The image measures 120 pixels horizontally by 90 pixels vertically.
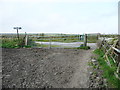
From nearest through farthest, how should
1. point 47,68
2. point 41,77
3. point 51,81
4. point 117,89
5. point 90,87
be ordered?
point 117,89 < point 90,87 < point 51,81 < point 41,77 < point 47,68

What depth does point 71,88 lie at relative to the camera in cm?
494

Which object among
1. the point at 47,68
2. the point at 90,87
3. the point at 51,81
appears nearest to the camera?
the point at 90,87

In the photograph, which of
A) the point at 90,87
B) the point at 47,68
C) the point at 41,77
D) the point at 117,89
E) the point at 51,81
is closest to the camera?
the point at 117,89

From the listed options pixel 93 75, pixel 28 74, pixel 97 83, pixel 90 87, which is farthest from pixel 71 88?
pixel 28 74

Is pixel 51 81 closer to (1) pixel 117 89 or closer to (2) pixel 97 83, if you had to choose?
(2) pixel 97 83

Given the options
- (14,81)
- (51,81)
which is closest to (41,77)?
(51,81)

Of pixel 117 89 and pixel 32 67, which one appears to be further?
pixel 32 67

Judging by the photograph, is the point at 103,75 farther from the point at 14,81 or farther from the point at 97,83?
the point at 14,81

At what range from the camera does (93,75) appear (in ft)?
19.4

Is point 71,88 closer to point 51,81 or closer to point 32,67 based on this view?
point 51,81

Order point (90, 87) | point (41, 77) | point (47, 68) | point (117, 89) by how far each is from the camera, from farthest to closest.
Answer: point (47, 68), point (41, 77), point (90, 87), point (117, 89)

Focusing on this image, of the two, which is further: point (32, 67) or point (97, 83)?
point (32, 67)

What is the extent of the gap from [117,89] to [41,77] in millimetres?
2901

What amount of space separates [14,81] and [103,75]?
3493 millimetres
